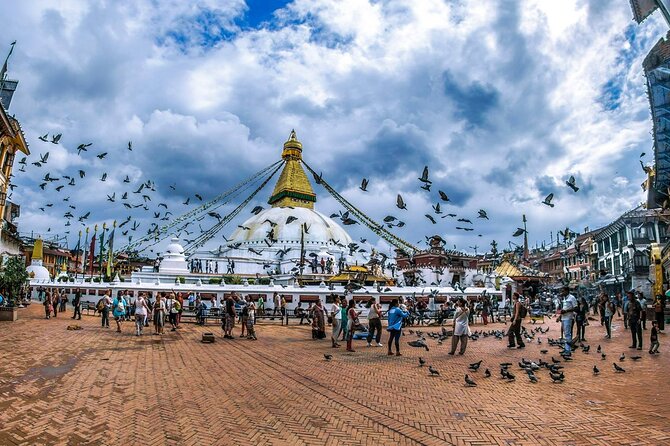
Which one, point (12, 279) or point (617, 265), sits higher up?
point (617, 265)

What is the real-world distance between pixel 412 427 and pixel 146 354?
7.69 meters

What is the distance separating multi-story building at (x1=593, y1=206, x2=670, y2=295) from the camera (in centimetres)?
3772

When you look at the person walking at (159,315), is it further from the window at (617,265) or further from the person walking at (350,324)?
the window at (617,265)

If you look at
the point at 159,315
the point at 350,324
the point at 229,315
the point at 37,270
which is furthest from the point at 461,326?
the point at 37,270

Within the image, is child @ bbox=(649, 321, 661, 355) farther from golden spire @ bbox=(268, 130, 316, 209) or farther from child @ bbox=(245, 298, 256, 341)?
golden spire @ bbox=(268, 130, 316, 209)

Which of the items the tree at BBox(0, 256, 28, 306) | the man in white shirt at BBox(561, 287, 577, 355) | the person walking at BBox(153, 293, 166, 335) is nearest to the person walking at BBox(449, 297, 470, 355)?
the man in white shirt at BBox(561, 287, 577, 355)

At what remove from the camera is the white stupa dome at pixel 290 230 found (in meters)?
56.7

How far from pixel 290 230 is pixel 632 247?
3897cm

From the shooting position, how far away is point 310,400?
648 cm

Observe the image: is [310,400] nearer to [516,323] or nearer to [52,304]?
[516,323]

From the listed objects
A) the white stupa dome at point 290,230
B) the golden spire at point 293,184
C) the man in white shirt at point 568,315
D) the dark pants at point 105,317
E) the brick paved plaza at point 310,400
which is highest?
the golden spire at point 293,184

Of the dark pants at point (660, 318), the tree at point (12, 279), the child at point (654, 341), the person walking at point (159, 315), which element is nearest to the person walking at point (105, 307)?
the person walking at point (159, 315)

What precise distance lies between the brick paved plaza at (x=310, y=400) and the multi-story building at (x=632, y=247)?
107 feet

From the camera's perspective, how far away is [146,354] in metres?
10.4
